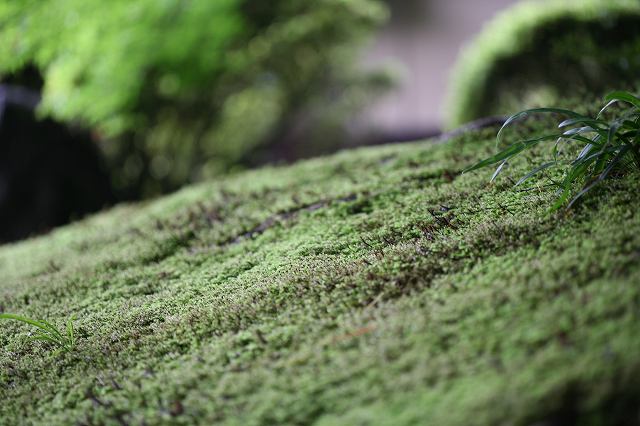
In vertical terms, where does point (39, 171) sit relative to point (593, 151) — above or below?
above

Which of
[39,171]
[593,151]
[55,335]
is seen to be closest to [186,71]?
[39,171]

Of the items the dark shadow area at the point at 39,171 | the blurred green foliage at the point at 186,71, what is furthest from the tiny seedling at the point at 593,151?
the dark shadow area at the point at 39,171

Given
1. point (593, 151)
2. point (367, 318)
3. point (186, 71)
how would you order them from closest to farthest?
1. point (367, 318)
2. point (593, 151)
3. point (186, 71)

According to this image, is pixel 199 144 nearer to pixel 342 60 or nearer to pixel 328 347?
pixel 342 60

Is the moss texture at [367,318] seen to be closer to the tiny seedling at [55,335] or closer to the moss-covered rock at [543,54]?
the tiny seedling at [55,335]

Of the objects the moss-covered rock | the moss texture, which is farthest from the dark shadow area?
the moss-covered rock

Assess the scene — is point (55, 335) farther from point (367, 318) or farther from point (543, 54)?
point (543, 54)
